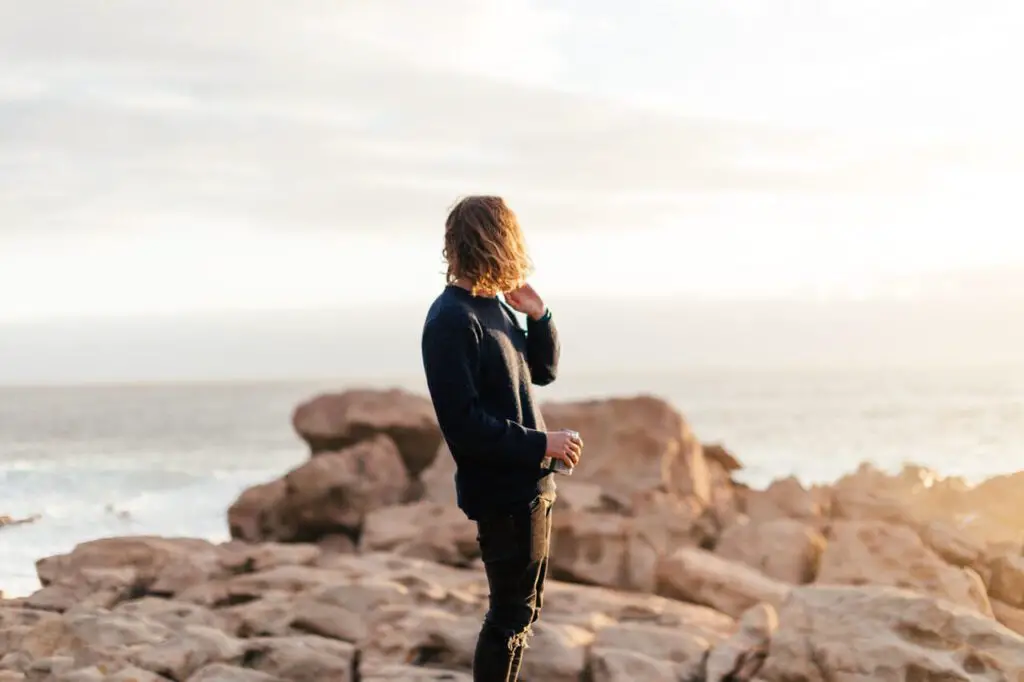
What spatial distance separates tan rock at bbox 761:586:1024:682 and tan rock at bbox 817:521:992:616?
6.35 feet

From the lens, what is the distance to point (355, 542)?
37.9 feet

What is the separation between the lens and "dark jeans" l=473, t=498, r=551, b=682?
3.59 meters

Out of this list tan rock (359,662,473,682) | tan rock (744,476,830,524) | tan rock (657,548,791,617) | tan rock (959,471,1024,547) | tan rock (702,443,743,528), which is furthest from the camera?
tan rock (744,476,830,524)

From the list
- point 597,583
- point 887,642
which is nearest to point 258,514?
point 597,583

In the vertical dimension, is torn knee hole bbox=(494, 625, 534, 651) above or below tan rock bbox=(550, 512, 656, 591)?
above

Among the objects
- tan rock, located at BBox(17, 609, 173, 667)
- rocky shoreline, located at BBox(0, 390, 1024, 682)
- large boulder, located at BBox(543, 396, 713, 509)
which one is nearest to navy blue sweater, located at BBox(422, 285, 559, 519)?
rocky shoreline, located at BBox(0, 390, 1024, 682)

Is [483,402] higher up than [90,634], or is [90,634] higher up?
[483,402]

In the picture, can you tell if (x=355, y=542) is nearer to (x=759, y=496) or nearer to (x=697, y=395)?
(x=759, y=496)

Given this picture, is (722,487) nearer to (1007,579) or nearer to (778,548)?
(778,548)

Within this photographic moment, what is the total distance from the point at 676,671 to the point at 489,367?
2.79 meters

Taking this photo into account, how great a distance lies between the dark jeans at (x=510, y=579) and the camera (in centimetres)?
359

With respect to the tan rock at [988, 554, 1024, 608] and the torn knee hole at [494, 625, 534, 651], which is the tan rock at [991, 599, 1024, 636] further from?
the torn knee hole at [494, 625, 534, 651]

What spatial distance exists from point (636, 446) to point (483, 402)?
27.8ft

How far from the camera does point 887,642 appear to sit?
5262 millimetres
